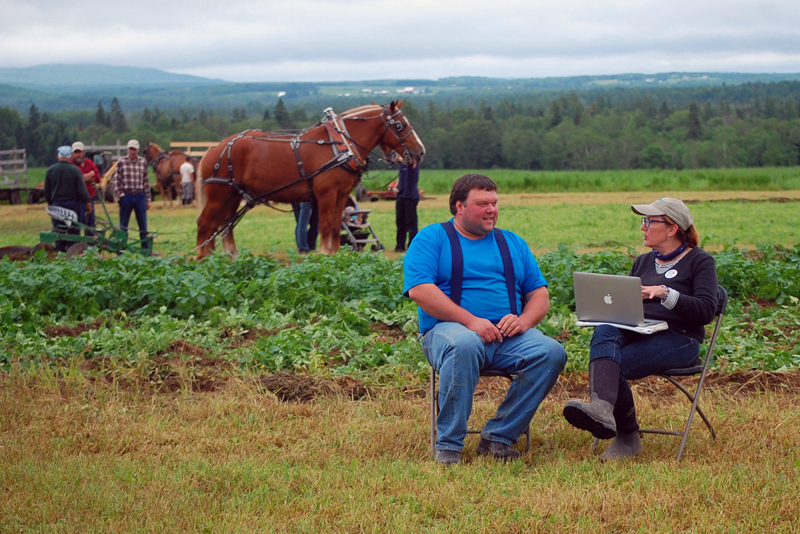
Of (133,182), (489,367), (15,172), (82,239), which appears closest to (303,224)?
(133,182)

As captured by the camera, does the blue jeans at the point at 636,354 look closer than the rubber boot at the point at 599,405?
No

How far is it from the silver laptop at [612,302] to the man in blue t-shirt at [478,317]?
0.26m

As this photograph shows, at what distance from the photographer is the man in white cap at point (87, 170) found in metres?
13.9

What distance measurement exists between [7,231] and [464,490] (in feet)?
57.2

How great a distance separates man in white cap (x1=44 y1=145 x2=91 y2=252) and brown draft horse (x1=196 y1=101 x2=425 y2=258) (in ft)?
6.62

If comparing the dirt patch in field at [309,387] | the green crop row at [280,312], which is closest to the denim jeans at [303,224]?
the green crop row at [280,312]

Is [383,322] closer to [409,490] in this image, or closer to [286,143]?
[409,490]

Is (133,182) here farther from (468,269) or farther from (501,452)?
(501,452)

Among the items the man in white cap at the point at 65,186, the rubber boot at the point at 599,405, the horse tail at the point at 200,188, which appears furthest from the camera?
the man in white cap at the point at 65,186

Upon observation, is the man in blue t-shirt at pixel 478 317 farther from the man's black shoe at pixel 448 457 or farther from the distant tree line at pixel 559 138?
the distant tree line at pixel 559 138

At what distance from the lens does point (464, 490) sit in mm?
4230

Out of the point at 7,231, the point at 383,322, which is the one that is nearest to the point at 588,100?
the point at 7,231

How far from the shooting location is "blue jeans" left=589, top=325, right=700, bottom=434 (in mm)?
4715

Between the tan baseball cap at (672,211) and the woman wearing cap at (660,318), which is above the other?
the tan baseball cap at (672,211)
